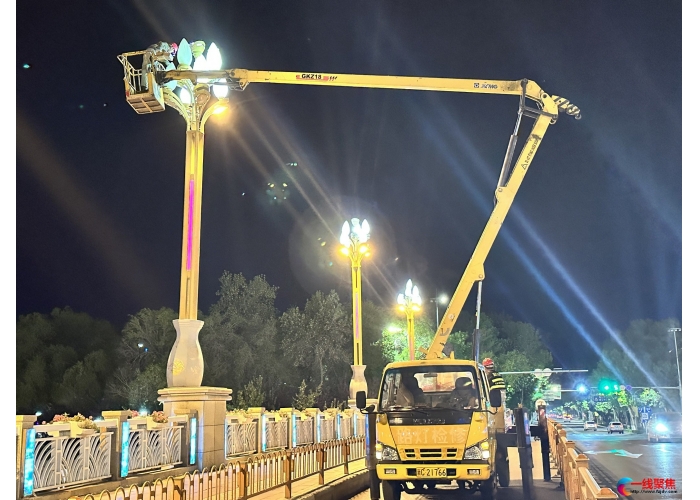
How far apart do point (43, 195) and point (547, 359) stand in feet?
180

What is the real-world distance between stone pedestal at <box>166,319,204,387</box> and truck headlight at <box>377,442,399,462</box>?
423 cm

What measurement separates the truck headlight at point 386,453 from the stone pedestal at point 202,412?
3.85 m

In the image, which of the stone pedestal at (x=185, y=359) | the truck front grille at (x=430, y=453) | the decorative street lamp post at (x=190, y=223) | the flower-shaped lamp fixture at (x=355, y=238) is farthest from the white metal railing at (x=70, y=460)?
the flower-shaped lamp fixture at (x=355, y=238)

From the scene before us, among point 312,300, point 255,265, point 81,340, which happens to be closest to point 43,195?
point 81,340

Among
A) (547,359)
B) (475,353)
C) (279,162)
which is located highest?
→ (279,162)

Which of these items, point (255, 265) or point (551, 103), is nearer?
point (551, 103)

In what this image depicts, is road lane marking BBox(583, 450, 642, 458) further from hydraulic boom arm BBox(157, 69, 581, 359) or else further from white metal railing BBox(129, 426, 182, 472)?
white metal railing BBox(129, 426, 182, 472)

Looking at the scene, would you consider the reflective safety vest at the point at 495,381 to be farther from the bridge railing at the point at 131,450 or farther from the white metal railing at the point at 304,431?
the white metal railing at the point at 304,431

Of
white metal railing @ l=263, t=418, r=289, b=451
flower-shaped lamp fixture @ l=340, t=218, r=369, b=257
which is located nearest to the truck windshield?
white metal railing @ l=263, t=418, r=289, b=451

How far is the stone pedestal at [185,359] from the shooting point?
45.3 feet

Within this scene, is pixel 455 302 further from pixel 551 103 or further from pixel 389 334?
pixel 389 334

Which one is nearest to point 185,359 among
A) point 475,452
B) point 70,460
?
point 70,460

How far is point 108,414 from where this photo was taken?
10922mm

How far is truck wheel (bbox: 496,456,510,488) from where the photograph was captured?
14094 mm
